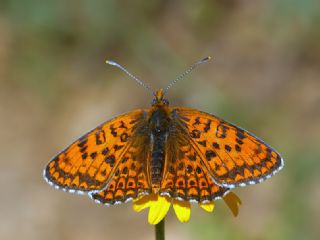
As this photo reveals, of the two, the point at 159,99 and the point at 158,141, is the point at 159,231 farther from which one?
the point at 159,99

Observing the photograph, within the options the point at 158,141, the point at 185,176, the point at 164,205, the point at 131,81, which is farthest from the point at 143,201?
the point at 131,81

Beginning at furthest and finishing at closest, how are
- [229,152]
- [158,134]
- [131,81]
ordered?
[131,81] → [158,134] → [229,152]

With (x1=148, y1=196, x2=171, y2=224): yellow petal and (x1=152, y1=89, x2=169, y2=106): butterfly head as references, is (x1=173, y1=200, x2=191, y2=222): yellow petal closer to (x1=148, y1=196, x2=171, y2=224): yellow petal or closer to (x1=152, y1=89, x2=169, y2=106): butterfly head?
(x1=148, y1=196, x2=171, y2=224): yellow petal

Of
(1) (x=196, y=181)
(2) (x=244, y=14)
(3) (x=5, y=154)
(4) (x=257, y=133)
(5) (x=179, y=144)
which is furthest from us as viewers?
(2) (x=244, y=14)

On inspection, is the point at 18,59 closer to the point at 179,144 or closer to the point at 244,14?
the point at 244,14

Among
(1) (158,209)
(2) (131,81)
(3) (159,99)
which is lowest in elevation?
(2) (131,81)

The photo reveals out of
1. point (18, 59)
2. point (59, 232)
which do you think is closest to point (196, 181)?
point (59, 232)

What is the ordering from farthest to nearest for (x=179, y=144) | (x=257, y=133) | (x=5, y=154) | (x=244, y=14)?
(x=244, y=14) → (x=5, y=154) → (x=257, y=133) → (x=179, y=144)
